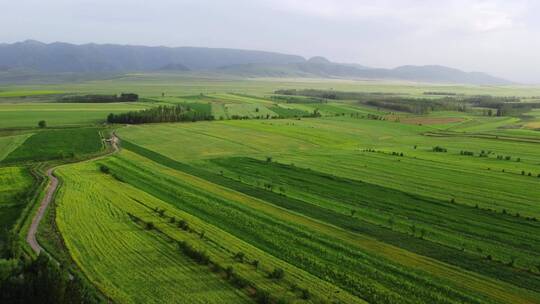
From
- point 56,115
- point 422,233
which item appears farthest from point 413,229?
point 56,115

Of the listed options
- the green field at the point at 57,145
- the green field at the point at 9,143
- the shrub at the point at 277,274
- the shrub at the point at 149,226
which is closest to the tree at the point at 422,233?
the shrub at the point at 277,274

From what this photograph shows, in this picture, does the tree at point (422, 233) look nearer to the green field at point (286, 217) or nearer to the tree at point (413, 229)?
the green field at point (286, 217)

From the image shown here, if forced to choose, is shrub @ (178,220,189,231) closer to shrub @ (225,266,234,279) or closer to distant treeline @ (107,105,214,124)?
shrub @ (225,266,234,279)

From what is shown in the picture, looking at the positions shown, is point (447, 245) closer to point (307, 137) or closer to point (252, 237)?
point (252, 237)

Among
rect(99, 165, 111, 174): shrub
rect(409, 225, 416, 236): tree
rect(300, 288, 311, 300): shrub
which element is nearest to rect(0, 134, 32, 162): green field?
rect(99, 165, 111, 174): shrub

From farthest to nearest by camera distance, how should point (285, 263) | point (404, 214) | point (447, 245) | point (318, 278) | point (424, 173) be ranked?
→ point (424, 173) → point (404, 214) → point (447, 245) → point (285, 263) → point (318, 278)

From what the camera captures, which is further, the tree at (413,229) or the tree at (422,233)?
the tree at (413,229)

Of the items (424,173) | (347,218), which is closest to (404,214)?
(347,218)

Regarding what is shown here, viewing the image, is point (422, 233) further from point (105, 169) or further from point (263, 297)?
point (105, 169)
